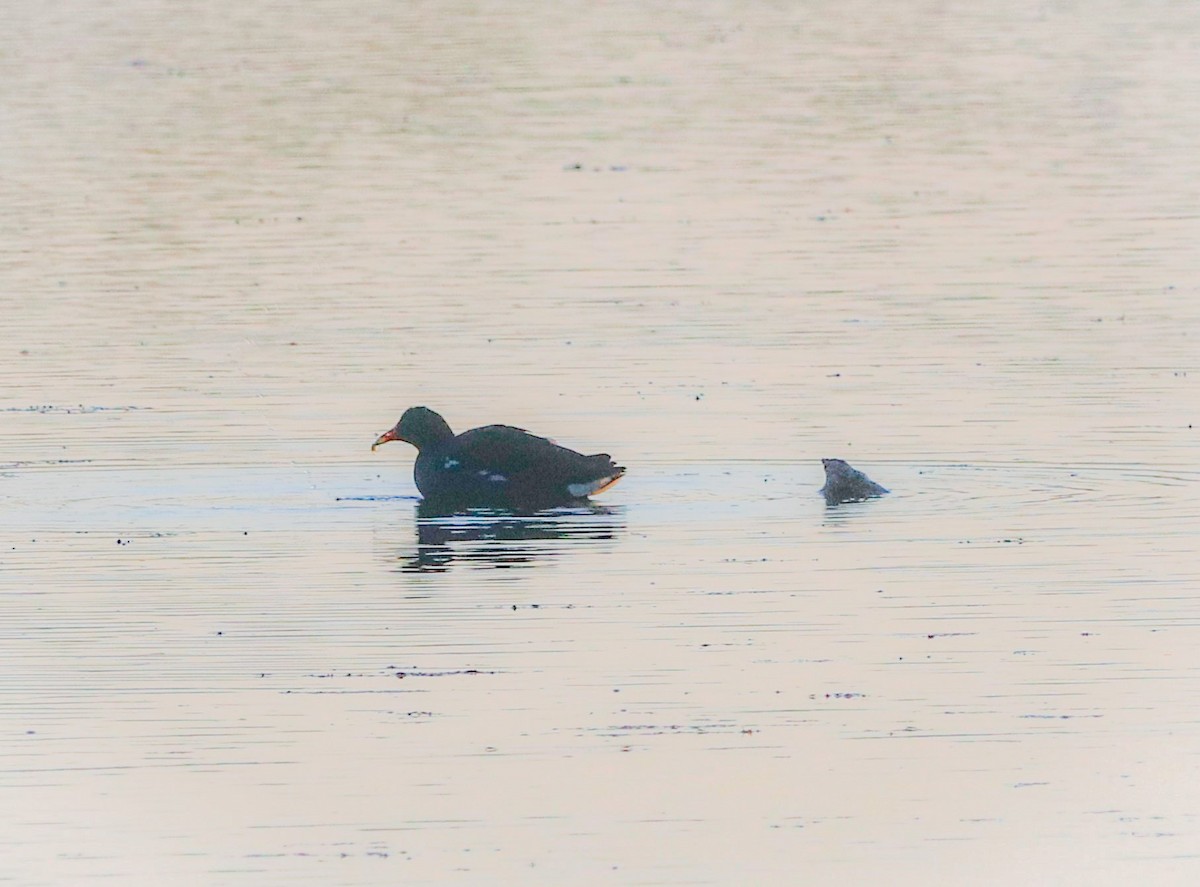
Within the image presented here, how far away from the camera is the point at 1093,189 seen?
31844mm

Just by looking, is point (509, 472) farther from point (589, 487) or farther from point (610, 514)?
point (610, 514)

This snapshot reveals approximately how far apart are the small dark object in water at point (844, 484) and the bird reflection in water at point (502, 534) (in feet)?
3.78

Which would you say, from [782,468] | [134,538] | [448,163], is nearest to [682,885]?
[134,538]

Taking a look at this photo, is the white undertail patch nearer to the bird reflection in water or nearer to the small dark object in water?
the bird reflection in water

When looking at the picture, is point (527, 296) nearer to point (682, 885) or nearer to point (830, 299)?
point (830, 299)

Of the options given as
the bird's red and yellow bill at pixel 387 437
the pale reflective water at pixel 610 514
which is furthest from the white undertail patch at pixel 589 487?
the bird's red and yellow bill at pixel 387 437

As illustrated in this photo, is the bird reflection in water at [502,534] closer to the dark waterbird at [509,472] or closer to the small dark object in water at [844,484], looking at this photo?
the dark waterbird at [509,472]

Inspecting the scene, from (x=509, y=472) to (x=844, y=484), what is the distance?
207 centimetres

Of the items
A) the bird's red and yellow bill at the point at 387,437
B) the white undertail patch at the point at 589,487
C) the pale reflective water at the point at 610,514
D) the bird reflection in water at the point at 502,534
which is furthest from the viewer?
the bird's red and yellow bill at the point at 387,437

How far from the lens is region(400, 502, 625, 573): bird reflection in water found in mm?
15367

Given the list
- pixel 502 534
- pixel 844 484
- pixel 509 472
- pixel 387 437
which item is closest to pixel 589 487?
pixel 509 472

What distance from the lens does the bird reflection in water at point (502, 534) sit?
15.4 metres

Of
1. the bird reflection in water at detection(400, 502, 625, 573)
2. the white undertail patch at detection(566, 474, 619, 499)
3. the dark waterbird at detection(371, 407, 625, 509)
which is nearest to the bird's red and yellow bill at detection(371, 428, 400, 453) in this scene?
the dark waterbird at detection(371, 407, 625, 509)

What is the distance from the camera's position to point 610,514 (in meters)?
16.7
